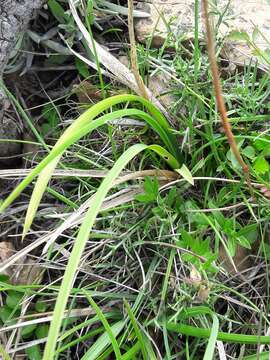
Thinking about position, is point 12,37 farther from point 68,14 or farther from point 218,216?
point 218,216

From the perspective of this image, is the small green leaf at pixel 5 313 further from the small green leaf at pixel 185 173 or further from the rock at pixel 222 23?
the rock at pixel 222 23

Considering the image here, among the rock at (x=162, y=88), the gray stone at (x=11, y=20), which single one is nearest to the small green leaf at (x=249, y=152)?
the rock at (x=162, y=88)

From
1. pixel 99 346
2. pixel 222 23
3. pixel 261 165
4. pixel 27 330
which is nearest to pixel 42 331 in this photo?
pixel 27 330

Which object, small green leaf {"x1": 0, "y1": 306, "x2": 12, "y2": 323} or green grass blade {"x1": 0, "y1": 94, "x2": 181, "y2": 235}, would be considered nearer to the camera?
green grass blade {"x1": 0, "y1": 94, "x2": 181, "y2": 235}

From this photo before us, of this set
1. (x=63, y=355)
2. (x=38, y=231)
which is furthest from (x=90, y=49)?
(x=63, y=355)

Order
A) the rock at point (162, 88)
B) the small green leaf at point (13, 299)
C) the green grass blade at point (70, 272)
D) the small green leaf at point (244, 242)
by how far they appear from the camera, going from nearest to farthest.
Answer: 1. the green grass blade at point (70, 272)
2. the small green leaf at point (244, 242)
3. the small green leaf at point (13, 299)
4. the rock at point (162, 88)

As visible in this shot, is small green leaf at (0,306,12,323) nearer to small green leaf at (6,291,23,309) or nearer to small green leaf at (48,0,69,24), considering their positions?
small green leaf at (6,291,23,309)

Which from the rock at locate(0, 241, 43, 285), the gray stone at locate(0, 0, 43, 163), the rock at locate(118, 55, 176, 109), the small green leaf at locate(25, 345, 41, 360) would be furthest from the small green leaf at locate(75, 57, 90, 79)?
the small green leaf at locate(25, 345, 41, 360)
